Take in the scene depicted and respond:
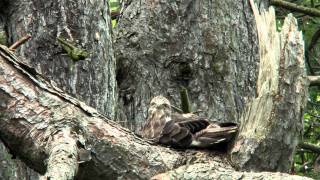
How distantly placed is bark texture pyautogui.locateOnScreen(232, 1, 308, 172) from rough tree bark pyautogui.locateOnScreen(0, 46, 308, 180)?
10 cm

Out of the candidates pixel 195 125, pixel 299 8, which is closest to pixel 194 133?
pixel 195 125

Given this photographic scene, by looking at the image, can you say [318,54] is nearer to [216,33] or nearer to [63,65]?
[216,33]

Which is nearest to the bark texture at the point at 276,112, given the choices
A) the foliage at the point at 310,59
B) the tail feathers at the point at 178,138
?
the tail feathers at the point at 178,138

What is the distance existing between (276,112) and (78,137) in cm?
61

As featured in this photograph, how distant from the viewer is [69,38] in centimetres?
303

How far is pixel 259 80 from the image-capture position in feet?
7.76

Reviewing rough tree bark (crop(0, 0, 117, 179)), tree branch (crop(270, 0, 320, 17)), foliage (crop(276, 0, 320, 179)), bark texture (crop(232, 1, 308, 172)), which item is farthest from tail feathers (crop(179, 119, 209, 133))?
foliage (crop(276, 0, 320, 179))

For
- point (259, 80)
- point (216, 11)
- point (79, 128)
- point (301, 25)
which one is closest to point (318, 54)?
point (301, 25)

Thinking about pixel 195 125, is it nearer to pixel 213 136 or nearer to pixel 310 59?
pixel 213 136

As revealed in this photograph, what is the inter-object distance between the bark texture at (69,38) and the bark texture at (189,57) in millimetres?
505

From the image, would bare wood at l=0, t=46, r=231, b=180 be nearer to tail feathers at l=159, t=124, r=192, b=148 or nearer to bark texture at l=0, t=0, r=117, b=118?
tail feathers at l=159, t=124, r=192, b=148

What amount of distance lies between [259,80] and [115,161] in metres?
0.53

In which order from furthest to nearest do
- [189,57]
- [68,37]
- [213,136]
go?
[189,57] → [68,37] → [213,136]

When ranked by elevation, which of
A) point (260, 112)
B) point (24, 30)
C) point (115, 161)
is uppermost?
point (24, 30)
